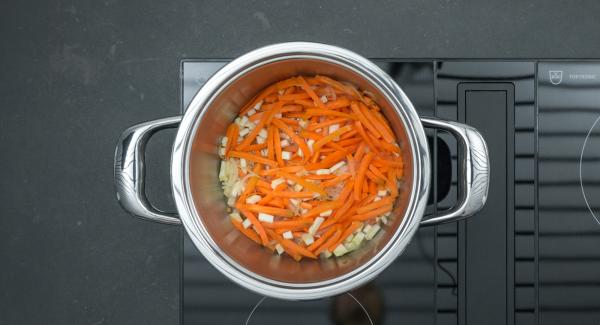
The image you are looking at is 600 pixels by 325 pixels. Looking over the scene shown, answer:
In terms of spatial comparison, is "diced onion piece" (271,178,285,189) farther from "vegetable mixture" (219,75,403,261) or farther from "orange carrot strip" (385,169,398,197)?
"orange carrot strip" (385,169,398,197)

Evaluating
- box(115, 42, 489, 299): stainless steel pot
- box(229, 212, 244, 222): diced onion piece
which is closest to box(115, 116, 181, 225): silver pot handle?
box(115, 42, 489, 299): stainless steel pot

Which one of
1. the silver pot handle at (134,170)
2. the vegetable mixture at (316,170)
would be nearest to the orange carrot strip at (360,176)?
the vegetable mixture at (316,170)

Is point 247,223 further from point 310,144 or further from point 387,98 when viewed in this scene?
point 387,98

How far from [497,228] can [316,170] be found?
34 cm

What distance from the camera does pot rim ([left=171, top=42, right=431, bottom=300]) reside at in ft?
2.03

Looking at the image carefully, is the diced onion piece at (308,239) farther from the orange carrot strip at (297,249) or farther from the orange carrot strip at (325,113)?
the orange carrot strip at (325,113)

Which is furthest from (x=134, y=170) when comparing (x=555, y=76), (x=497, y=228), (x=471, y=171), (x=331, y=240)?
(x=555, y=76)

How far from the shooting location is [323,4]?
896 mm

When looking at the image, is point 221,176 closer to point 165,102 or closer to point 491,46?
point 165,102

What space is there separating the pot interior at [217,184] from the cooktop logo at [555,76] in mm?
334

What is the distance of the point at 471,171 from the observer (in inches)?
25.6

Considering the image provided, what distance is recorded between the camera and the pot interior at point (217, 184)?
657mm

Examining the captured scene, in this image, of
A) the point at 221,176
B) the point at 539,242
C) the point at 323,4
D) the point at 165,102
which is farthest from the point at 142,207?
the point at 539,242

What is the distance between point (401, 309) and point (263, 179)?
33 cm
